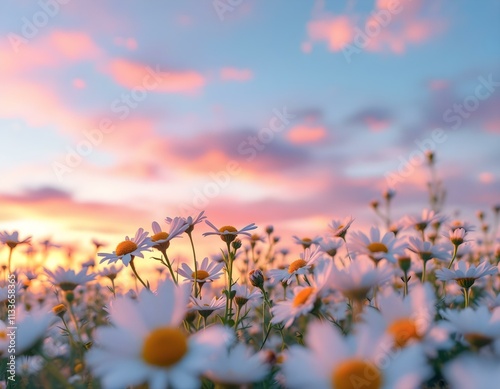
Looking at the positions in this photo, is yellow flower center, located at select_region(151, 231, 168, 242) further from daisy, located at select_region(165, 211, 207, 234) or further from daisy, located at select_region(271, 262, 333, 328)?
daisy, located at select_region(271, 262, 333, 328)

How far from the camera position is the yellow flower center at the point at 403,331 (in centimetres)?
Answer: 142

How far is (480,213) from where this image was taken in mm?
6887

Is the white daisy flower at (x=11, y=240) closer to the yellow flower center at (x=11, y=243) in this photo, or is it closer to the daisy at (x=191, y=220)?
the yellow flower center at (x=11, y=243)

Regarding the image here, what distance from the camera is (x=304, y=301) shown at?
5.79ft

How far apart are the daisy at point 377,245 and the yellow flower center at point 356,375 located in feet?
3.31

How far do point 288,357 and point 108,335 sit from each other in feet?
1.47

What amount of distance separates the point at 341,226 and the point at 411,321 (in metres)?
1.68

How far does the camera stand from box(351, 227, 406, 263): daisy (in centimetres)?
222

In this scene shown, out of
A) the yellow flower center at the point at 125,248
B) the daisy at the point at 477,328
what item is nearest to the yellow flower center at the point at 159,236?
the yellow flower center at the point at 125,248

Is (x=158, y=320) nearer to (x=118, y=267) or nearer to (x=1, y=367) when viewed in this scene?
(x=1, y=367)

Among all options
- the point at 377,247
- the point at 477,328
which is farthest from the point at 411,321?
the point at 377,247

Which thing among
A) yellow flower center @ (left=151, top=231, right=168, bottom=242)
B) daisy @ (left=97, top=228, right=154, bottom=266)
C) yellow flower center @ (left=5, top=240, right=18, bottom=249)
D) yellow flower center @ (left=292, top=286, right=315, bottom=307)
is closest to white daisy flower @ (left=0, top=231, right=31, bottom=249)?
yellow flower center @ (left=5, top=240, right=18, bottom=249)

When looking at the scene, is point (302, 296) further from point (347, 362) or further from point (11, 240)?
point (11, 240)

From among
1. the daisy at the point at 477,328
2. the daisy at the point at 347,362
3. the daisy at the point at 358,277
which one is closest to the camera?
the daisy at the point at 347,362
